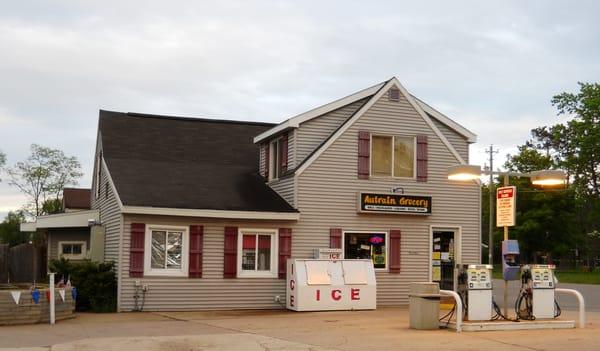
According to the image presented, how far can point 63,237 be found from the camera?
30.5m

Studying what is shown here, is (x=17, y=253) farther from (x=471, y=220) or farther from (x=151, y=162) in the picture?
(x=471, y=220)

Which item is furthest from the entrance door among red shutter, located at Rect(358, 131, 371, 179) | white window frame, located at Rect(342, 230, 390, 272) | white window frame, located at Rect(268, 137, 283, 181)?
white window frame, located at Rect(268, 137, 283, 181)

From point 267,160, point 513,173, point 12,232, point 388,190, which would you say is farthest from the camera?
point 12,232

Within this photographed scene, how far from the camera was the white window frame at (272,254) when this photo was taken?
2147 cm

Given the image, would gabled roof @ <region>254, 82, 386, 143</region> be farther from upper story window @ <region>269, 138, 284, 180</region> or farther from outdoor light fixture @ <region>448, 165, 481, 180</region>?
outdoor light fixture @ <region>448, 165, 481, 180</region>

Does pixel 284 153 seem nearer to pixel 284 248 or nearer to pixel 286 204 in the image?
pixel 286 204

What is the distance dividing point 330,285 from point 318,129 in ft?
16.2

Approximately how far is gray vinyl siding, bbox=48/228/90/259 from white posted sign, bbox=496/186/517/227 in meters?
17.0

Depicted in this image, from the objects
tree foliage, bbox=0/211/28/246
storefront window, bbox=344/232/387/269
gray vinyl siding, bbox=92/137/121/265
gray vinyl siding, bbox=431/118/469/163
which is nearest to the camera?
gray vinyl siding, bbox=92/137/121/265

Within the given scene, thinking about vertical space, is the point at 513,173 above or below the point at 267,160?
below

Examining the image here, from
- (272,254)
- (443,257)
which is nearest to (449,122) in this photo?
(443,257)

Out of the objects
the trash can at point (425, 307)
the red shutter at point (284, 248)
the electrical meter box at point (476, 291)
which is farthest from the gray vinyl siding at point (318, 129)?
the electrical meter box at point (476, 291)

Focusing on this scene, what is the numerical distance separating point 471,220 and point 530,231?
47.2 metres

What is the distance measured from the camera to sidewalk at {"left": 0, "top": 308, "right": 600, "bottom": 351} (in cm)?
1355
